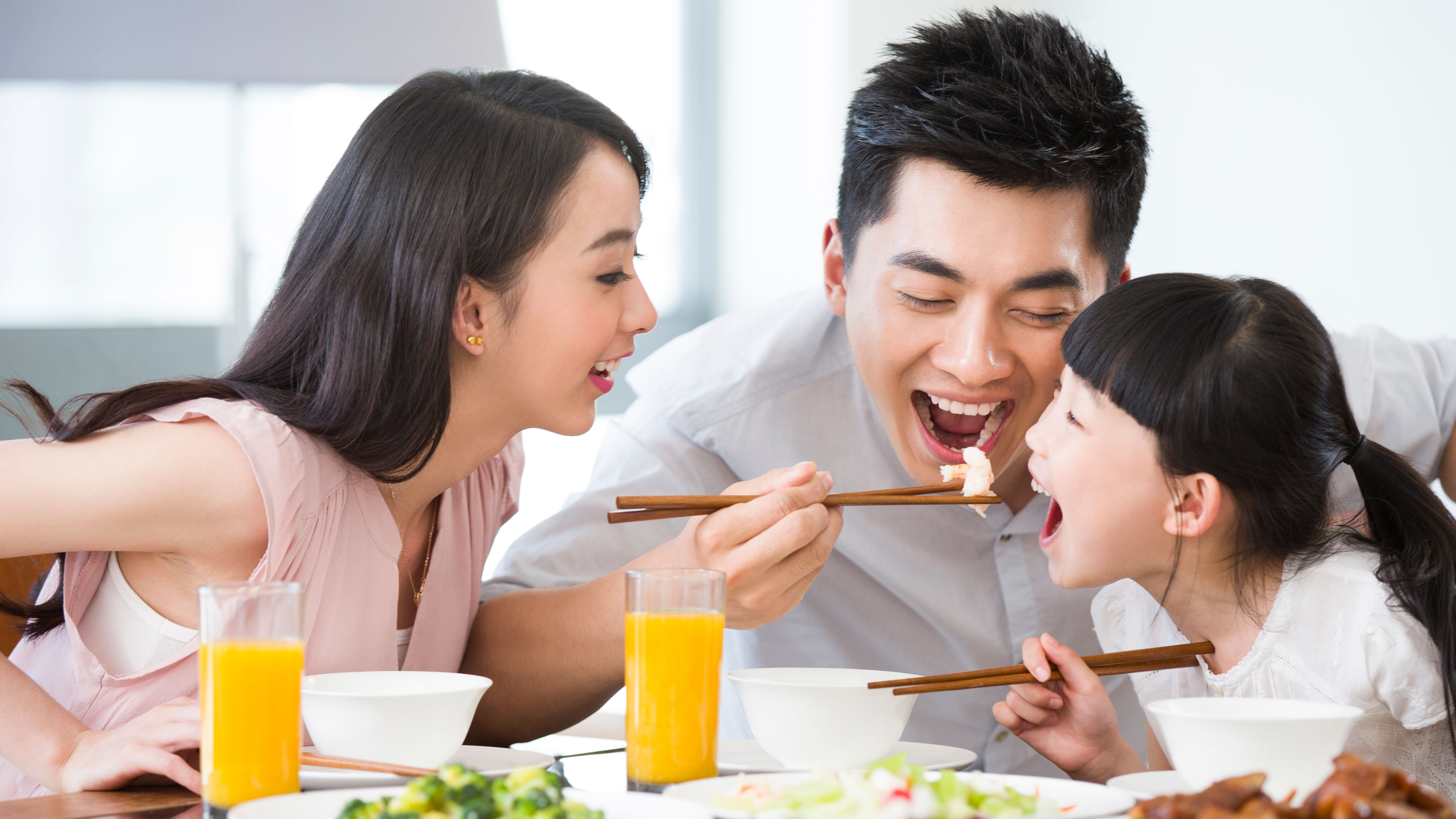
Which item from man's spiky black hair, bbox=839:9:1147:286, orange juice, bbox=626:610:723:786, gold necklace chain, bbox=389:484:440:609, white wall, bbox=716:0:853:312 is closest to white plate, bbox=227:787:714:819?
orange juice, bbox=626:610:723:786

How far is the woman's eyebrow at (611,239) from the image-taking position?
167 cm

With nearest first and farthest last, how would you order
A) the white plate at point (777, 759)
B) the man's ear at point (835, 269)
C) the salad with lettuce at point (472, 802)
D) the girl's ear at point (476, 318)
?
the salad with lettuce at point (472, 802), the white plate at point (777, 759), the girl's ear at point (476, 318), the man's ear at point (835, 269)

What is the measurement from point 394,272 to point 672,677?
0.70 meters

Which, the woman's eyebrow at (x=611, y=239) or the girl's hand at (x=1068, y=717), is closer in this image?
the girl's hand at (x=1068, y=717)

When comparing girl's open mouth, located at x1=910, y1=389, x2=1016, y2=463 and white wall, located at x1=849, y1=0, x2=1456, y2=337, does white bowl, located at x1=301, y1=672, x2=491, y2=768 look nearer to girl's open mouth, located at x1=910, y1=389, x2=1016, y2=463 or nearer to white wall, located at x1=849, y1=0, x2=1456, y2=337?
girl's open mouth, located at x1=910, y1=389, x2=1016, y2=463

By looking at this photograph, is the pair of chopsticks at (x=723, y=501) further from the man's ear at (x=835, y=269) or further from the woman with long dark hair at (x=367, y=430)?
the man's ear at (x=835, y=269)

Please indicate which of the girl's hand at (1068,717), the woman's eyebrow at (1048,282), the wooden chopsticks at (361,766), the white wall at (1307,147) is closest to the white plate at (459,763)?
the wooden chopsticks at (361,766)

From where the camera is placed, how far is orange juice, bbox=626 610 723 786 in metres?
1.15

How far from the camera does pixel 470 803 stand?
0.91 metres

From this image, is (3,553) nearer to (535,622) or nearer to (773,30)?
(535,622)

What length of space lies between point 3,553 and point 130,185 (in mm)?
2793

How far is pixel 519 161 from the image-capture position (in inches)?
63.7

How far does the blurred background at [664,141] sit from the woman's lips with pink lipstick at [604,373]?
798 mm

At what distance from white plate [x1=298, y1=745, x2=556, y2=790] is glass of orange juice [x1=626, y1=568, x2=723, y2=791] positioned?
0.15 meters
